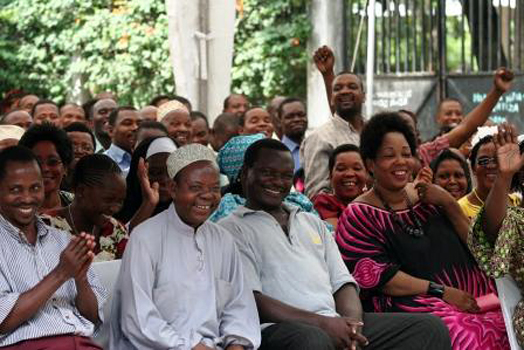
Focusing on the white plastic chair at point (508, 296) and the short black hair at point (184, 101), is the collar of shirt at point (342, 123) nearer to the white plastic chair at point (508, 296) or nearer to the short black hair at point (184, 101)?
the short black hair at point (184, 101)

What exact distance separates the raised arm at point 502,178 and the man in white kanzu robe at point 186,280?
1300mm

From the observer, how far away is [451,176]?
773cm

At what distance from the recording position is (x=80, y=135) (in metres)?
8.23

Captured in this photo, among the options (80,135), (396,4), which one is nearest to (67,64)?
(396,4)

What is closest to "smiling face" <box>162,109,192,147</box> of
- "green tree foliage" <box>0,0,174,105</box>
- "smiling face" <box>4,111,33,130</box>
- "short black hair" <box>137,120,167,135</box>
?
"short black hair" <box>137,120,167,135</box>

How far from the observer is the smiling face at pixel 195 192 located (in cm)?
555

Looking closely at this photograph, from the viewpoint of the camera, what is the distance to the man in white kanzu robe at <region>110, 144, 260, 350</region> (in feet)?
17.2

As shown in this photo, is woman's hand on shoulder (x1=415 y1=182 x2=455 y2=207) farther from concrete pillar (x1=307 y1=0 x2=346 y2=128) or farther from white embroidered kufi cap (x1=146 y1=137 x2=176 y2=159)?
concrete pillar (x1=307 y1=0 x2=346 y2=128)

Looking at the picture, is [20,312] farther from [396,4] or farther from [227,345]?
[396,4]

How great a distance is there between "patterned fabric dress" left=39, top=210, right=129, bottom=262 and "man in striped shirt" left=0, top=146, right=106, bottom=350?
0.82 m

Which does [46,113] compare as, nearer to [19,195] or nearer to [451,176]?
[451,176]

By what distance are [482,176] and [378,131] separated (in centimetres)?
111

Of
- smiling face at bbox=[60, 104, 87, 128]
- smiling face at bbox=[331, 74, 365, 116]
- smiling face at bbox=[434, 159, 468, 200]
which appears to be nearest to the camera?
smiling face at bbox=[434, 159, 468, 200]

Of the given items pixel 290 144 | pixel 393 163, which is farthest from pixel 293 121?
pixel 393 163
